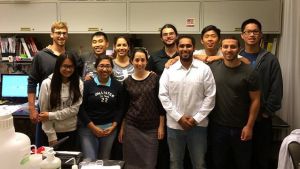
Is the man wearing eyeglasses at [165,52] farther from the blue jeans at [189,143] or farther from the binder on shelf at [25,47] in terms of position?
the binder on shelf at [25,47]

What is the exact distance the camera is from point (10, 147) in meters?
1.00

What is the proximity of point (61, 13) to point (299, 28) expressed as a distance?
2.67 metres

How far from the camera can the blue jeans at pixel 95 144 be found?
2.45m

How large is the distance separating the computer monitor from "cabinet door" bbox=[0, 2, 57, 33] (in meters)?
0.58

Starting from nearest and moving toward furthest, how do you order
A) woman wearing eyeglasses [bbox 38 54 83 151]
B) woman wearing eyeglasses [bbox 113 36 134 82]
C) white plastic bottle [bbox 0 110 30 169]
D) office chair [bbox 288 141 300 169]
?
white plastic bottle [bbox 0 110 30 169]
office chair [bbox 288 141 300 169]
woman wearing eyeglasses [bbox 38 54 83 151]
woman wearing eyeglasses [bbox 113 36 134 82]

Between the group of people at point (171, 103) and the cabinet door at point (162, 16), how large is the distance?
786 millimetres

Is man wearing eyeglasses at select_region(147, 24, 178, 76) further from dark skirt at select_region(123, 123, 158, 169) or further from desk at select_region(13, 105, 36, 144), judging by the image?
desk at select_region(13, 105, 36, 144)

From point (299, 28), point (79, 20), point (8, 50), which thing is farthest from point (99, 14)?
point (299, 28)

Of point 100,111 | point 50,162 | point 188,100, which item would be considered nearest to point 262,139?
point 188,100

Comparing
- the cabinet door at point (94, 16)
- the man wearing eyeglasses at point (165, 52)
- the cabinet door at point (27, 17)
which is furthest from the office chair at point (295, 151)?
the cabinet door at point (27, 17)

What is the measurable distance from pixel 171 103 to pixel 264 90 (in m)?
0.87

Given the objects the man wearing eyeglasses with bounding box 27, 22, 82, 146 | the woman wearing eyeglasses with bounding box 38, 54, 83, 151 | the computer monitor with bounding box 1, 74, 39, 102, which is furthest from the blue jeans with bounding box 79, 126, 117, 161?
the computer monitor with bounding box 1, 74, 39, 102

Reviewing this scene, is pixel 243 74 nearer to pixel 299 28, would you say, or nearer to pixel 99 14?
pixel 299 28

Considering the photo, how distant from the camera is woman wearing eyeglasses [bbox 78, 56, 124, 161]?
2.48 meters
